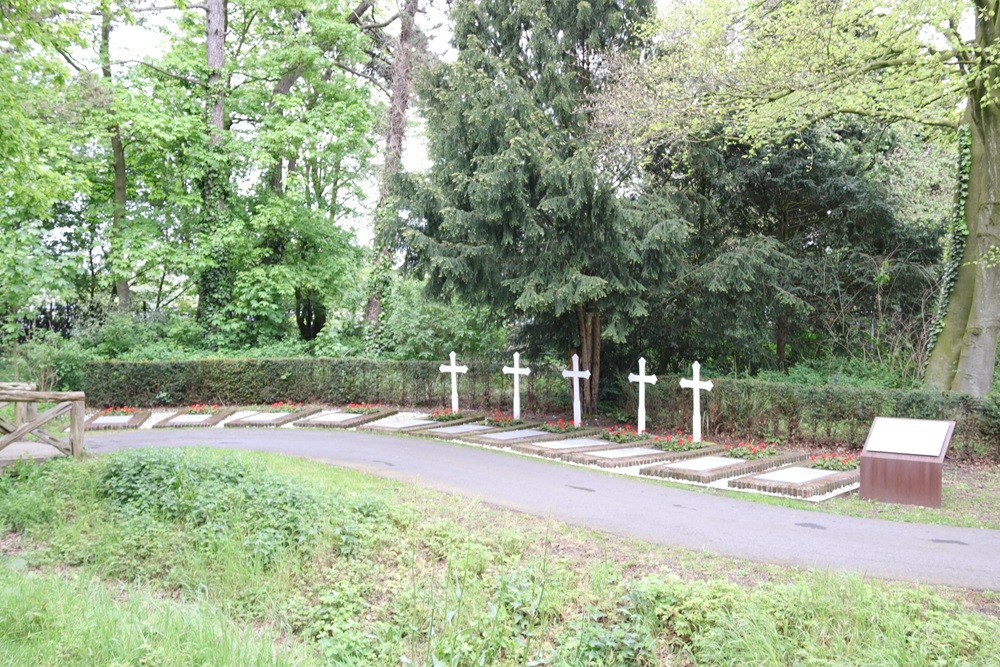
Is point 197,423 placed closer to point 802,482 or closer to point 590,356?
point 590,356

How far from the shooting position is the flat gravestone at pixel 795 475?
8.41 meters

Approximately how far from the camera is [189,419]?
14.2 meters

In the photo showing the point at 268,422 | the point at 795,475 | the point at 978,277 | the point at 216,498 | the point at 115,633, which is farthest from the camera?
the point at 268,422

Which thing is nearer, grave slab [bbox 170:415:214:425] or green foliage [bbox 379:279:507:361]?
grave slab [bbox 170:415:214:425]

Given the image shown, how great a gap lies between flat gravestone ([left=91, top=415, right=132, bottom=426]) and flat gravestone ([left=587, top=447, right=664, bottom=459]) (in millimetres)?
9233

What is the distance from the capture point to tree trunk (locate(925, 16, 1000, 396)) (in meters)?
11.3

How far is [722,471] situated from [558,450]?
253cm

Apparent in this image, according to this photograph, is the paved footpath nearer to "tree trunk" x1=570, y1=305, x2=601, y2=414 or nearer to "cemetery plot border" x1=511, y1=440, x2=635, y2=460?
"cemetery plot border" x1=511, y1=440, x2=635, y2=460

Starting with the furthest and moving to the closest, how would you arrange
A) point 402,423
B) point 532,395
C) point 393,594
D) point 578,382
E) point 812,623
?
point 532,395, point 402,423, point 578,382, point 393,594, point 812,623

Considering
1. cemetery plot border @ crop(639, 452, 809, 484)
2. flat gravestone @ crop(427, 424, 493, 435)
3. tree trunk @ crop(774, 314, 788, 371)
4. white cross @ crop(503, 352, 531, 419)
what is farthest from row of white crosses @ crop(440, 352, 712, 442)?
tree trunk @ crop(774, 314, 788, 371)

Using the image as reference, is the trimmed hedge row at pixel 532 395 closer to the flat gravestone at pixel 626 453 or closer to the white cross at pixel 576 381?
the white cross at pixel 576 381

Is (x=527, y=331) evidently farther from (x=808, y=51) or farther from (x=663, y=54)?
(x=808, y=51)

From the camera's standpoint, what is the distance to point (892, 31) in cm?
1139

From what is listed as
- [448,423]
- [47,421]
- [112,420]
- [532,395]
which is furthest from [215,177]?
[47,421]
